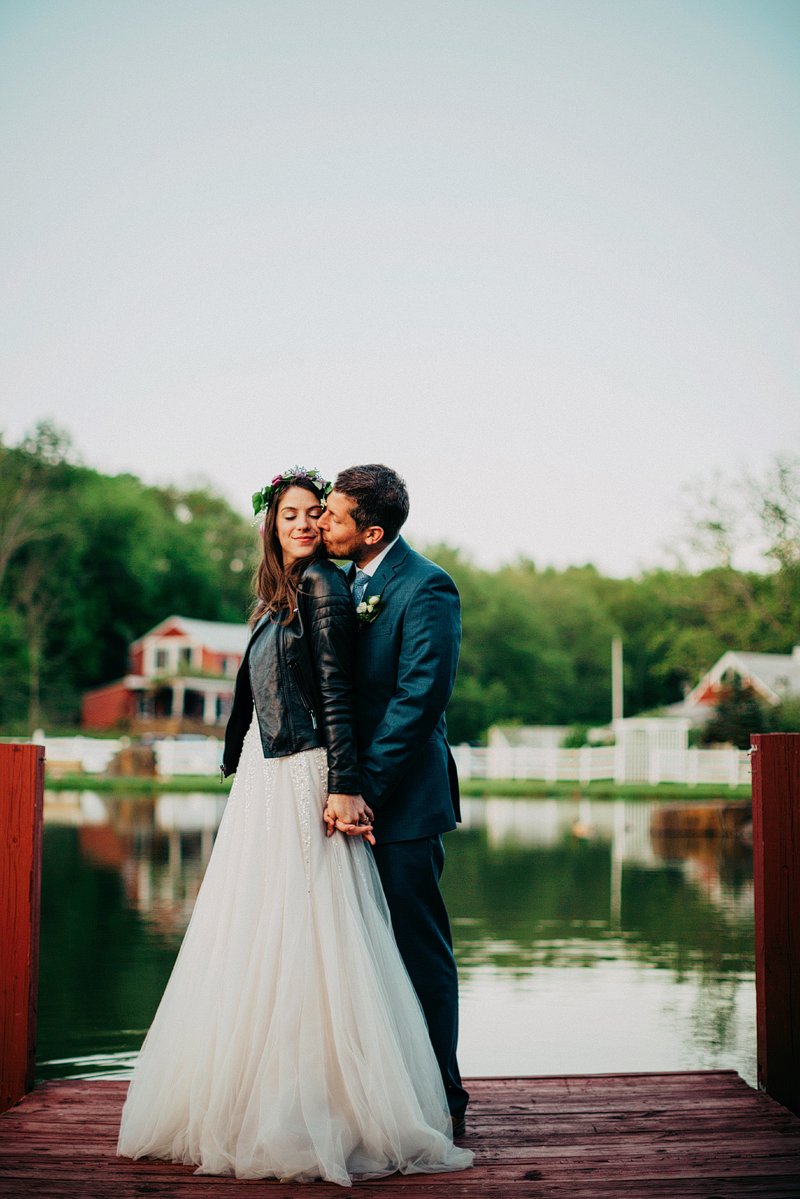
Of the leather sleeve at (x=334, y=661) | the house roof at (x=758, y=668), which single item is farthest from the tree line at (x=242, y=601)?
the leather sleeve at (x=334, y=661)

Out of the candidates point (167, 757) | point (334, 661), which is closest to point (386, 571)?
point (334, 661)

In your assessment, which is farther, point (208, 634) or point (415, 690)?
point (208, 634)

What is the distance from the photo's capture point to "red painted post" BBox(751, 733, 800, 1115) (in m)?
3.92

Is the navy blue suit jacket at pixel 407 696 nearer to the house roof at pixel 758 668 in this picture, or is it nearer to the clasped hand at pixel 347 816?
the clasped hand at pixel 347 816

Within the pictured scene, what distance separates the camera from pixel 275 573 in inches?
147

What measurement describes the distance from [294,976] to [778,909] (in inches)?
65.7

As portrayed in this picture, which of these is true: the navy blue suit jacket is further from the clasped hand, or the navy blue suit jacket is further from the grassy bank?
the grassy bank

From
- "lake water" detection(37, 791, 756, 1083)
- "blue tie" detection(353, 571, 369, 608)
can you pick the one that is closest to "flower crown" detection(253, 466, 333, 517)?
"blue tie" detection(353, 571, 369, 608)

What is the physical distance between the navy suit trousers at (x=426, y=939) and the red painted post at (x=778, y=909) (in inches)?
42.1

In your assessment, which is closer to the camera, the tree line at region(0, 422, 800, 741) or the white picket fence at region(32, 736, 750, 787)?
the white picket fence at region(32, 736, 750, 787)

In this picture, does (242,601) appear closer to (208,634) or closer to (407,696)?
(208,634)

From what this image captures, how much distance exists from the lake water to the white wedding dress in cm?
199

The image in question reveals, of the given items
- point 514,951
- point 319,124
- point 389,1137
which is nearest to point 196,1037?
Answer: point 389,1137

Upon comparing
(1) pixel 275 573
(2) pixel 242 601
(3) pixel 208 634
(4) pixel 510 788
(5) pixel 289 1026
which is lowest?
(4) pixel 510 788
